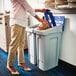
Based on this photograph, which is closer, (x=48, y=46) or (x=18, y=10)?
(x=18, y=10)

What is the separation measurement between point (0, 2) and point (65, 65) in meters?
3.21

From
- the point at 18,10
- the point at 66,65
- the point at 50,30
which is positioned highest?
the point at 18,10

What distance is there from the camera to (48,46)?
212 cm

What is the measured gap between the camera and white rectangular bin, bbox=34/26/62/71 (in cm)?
206

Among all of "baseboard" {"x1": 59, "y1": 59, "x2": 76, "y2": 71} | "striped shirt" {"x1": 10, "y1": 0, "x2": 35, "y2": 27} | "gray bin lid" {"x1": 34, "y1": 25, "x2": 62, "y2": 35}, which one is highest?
"striped shirt" {"x1": 10, "y1": 0, "x2": 35, "y2": 27}

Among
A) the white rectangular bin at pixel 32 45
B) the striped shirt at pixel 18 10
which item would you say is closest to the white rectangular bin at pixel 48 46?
the white rectangular bin at pixel 32 45

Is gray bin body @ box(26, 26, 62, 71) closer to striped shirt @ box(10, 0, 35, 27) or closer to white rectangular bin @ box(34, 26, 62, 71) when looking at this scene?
white rectangular bin @ box(34, 26, 62, 71)

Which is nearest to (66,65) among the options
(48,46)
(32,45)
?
(48,46)

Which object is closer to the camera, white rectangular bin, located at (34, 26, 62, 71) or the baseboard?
white rectangular bin, located at (34, 26, 62, 71)

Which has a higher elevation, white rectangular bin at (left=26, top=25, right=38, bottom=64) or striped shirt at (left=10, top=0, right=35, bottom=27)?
striped shirt at (left=10, top=0, right=35, bottom=27)

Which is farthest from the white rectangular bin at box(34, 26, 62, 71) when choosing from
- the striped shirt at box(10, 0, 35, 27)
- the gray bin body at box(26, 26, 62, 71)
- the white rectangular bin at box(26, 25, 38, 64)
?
the striped shirt at box(10, 0, 35, 27)

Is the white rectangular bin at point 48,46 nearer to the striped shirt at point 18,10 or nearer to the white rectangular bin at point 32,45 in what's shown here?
the white rectangular bin at point 32,45

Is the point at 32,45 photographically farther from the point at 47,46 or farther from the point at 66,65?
the point at 66,65

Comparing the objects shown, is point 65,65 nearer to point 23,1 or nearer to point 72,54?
point 72,54
